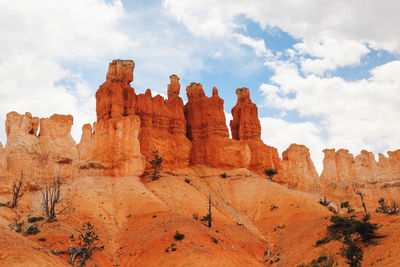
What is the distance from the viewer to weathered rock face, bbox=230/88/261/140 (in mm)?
85062

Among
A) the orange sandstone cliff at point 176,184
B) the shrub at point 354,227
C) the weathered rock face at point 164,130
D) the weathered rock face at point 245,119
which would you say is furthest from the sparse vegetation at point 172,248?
the weathered rock face at point 245,119

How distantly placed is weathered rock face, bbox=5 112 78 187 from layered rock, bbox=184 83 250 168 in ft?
82.8

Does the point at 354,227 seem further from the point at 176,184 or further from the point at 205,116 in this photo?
the point at 205,116

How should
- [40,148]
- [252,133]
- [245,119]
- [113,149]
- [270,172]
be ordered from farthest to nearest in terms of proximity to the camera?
[245,119] → [252,133] → [270,172] → [113,149] → [40,148]

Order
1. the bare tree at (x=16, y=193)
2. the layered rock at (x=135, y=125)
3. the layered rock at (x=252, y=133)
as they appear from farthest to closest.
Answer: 1. the layered rock at (x=252, y=133)
2. the layered rock at (x=135, y=125)
3. the bare tree at (x=16, y=193)

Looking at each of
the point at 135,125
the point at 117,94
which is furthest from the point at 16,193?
the point at 117,94

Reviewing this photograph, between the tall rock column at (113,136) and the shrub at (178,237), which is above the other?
the tall rock column at (113,136)

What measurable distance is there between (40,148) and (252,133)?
43.9 m

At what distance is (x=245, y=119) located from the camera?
85750 millimetres

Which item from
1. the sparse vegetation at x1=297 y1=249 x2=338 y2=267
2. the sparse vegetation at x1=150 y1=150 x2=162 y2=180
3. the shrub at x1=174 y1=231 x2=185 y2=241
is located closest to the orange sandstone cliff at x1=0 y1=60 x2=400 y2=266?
the shrub at x1=174 y1=231 x2=185 y2=241

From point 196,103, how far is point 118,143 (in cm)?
2607

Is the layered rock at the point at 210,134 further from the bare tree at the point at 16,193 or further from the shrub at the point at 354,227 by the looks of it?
the bare tree at the point at 16,193

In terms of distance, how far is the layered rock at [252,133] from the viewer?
80188 mm

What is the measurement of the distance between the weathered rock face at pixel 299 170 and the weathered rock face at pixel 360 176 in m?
2.59
